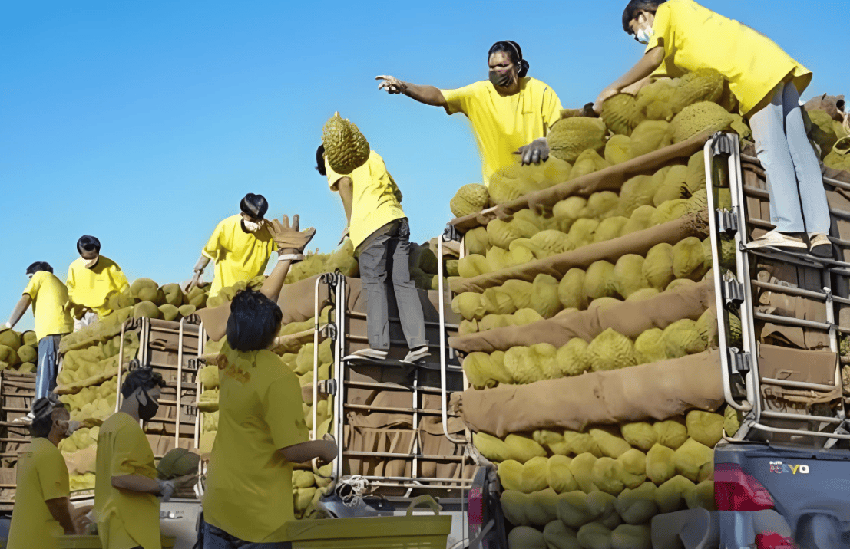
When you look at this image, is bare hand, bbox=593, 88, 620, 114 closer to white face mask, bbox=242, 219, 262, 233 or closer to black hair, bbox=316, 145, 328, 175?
black hair, bbox=316, 145, 328, 175

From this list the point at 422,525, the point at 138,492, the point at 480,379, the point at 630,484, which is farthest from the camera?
the point at 480,379

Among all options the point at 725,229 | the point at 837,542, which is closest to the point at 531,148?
the point at 725,229

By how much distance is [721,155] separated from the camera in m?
5.55

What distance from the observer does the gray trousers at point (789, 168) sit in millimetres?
5551

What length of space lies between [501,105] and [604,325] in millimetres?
2997

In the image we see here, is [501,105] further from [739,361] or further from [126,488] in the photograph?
[126,488]

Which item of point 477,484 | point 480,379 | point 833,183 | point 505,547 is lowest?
point 505,547

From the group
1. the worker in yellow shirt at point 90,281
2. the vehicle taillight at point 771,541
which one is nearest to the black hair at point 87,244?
the worker in yellow shirt at point 90,281

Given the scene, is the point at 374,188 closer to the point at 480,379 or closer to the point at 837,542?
the point at 480,379

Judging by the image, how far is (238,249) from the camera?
37.4 feet

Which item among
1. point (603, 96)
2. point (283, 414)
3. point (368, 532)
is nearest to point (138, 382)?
point (283, 414)

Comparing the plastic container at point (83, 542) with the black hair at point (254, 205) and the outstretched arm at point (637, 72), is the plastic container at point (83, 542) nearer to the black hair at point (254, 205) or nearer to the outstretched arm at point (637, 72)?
the outstretched arm at point (637, 72)

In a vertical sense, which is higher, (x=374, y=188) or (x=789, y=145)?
(x=374, y=188)

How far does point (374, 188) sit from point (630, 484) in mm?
4425
